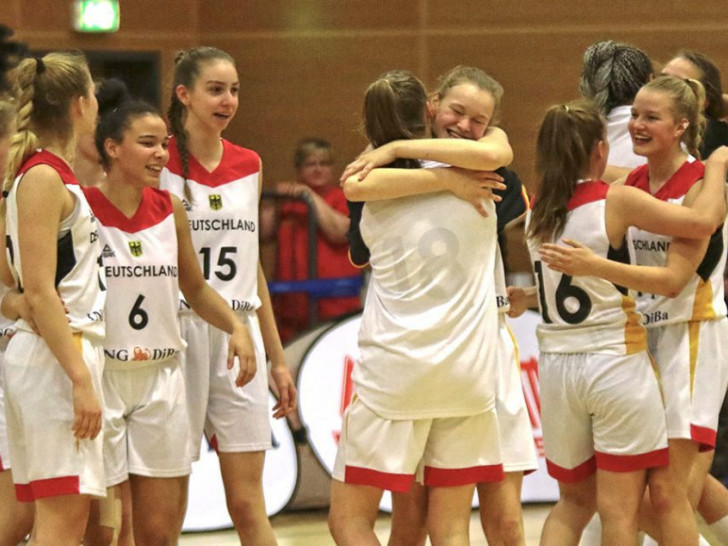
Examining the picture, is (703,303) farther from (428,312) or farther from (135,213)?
(135,213)

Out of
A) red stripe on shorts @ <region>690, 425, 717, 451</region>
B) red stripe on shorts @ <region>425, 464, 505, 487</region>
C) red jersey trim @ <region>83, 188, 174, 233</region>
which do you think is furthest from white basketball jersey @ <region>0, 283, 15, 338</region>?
red stripe on shorts @ <region>690, 425, 717, 451</region>

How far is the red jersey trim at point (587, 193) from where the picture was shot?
3.76 metres

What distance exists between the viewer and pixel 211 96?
13.7ft

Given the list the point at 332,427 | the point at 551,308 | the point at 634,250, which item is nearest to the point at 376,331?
the point at 551,308

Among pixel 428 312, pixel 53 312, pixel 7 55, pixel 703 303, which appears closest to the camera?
pixel 53 312

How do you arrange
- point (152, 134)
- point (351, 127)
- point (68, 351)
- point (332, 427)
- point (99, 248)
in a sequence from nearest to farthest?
point (68, 351), point (99, 248), point (152, 134), point (332, 427), point (351, 127)

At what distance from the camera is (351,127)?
7.56 metres

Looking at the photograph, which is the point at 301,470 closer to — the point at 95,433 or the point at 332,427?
the point at 332,427

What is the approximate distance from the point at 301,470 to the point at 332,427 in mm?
237

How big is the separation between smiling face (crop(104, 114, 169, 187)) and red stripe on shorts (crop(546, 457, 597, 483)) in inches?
58.8

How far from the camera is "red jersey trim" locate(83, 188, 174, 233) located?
12.5 ft

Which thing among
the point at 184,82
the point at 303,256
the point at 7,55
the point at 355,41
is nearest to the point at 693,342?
the point at 184,82

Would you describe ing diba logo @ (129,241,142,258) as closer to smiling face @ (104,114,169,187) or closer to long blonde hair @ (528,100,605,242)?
smiling face @ (104,114,169,187)

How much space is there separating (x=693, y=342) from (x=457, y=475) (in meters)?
0.97
